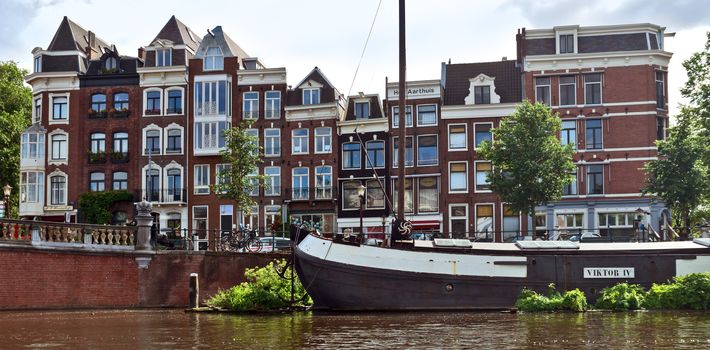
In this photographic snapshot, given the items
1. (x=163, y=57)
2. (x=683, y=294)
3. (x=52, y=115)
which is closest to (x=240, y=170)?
(x=163, y=57)

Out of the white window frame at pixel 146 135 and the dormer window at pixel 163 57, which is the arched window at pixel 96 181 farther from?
the dormer window at pixel 163 57

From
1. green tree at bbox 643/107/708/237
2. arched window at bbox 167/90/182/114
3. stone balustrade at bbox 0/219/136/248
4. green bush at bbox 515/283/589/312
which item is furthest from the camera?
arched window at bbox 167/90/182/114

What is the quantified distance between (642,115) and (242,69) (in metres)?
22.5

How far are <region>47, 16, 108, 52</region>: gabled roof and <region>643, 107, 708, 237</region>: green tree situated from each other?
34.1 meters

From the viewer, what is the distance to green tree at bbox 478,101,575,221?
3981cm

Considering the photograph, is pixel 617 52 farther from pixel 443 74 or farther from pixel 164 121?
pixel 164 121

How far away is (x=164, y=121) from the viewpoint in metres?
53.6

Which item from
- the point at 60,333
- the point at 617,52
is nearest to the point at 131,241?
the point at 60,333

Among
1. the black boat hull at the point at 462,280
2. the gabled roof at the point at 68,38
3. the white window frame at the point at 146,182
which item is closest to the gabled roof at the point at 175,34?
the gabled roof at the point at 68,38

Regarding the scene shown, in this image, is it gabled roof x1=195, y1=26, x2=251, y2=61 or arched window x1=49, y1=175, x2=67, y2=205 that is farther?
arched window x1=49, y1=175, x2=67, y2=205

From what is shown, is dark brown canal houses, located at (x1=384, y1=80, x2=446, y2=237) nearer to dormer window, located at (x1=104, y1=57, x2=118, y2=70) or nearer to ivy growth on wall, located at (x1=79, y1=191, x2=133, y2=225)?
ivy growth on wall, located at (x1=79, y1=191, x2=133, y2=225)

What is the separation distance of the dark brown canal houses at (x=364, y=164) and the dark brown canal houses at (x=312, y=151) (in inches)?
20.8

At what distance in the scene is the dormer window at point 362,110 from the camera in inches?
2036

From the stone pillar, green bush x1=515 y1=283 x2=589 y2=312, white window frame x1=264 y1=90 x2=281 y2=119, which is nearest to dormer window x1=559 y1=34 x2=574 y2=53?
white window frame x1=264 y1=90 x2=281 y2=119
